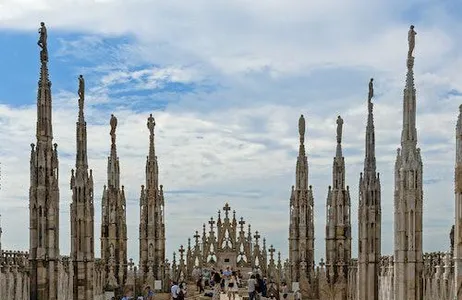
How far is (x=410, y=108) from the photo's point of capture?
81.8 ft

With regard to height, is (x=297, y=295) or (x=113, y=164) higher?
(x=113, y=164)

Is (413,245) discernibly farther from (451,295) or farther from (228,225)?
(228,225)

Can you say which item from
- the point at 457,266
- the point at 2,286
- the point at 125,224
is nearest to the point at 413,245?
the point at 457,266

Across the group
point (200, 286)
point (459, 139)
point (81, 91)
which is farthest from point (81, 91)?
point (459, 139)

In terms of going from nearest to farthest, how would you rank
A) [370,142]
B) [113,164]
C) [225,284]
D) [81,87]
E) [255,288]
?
[255,288] < [370,142] < [81,87] < [225,284] < [113,164]

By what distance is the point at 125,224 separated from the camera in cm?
3944

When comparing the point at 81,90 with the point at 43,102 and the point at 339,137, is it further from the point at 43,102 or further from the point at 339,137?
the point at 339,137

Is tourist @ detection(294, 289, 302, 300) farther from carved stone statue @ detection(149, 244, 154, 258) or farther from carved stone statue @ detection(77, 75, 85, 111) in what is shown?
carved stone statue @ detection(77, 75, 85, 111)

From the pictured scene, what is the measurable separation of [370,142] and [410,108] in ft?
24.3

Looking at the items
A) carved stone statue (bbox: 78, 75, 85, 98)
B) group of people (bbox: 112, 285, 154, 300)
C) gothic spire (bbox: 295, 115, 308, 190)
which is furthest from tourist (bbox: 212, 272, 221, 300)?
carved stone statue (bbox: 78, 75, 85, 98)

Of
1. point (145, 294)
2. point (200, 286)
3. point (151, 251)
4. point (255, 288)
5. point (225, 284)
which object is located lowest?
point (145, 294)

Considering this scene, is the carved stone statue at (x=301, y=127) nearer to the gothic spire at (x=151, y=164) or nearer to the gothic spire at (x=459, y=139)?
the gothic spire at (x=151, y=164)

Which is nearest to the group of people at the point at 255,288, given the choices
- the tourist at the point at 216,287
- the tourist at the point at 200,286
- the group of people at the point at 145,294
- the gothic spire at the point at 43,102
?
the tourist at the point at 216,287

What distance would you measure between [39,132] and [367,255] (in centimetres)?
1258
